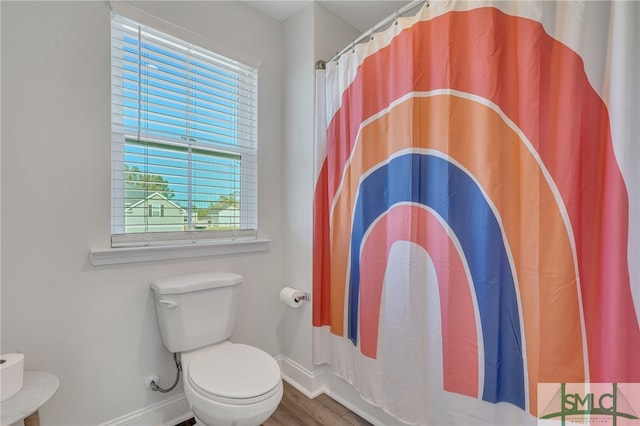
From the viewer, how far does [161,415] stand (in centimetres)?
154

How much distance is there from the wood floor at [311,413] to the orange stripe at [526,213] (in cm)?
97

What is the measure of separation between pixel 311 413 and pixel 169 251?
1212 millimetres

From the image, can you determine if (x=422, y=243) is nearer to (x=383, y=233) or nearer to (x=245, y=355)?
(x=383, y=233)

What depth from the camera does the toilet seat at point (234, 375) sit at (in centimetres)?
113

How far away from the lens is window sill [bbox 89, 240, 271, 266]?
1349mm

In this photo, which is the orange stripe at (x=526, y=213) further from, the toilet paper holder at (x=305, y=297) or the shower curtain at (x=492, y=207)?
the toilet paper holder at (x=305, y=297)

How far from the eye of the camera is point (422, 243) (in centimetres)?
131

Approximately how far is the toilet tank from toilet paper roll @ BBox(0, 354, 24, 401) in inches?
19.5

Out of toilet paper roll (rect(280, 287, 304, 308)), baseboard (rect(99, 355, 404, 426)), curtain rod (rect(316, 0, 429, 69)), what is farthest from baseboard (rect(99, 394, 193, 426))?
curtain rod (rect(316, 0, 429, 69))

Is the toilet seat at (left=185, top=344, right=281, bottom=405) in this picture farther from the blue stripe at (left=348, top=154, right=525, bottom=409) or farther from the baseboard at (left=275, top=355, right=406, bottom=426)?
the blue stripe at (left=348, top=154, right=525, bottom=409)

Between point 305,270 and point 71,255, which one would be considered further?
point 305,270

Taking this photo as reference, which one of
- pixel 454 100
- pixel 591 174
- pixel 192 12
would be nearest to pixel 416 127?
pixel 454 100

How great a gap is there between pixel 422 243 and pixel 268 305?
118 centimetres
